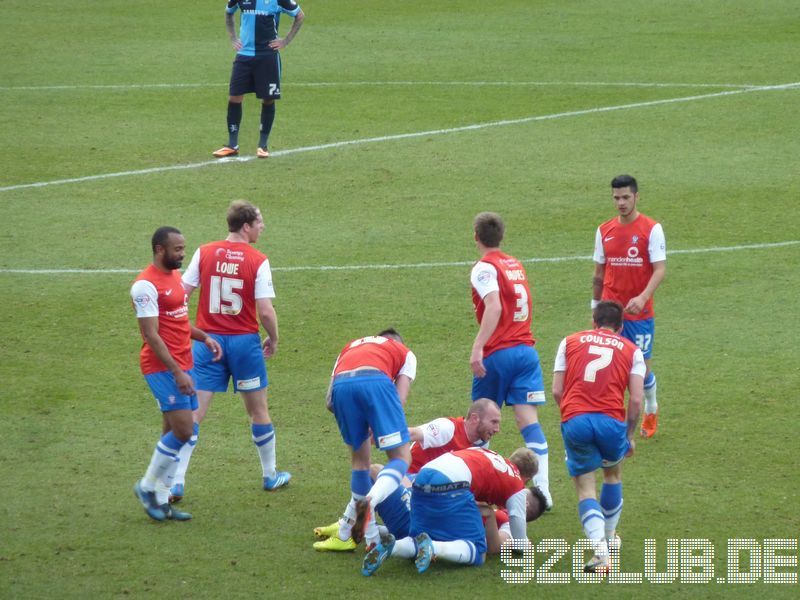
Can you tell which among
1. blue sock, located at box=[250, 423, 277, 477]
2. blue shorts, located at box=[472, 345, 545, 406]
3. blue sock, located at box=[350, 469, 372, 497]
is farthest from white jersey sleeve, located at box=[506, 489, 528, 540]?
blue sock, located at box=[250, 423, 277, 477]

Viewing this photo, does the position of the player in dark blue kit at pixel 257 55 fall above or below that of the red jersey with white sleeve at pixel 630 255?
above

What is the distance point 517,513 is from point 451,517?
49cm

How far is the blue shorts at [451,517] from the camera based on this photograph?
8219 millimetres

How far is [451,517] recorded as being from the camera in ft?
26.9

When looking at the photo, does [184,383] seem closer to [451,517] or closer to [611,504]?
[451,517]

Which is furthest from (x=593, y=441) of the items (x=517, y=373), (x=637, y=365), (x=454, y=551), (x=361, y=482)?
(x=361, y=482)

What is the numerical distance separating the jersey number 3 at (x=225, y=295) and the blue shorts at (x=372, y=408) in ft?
4.24

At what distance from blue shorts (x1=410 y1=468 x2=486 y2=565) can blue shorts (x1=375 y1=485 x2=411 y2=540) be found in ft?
0.69

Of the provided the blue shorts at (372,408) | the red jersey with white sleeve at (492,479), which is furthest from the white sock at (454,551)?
the blue shorts at (372,408)

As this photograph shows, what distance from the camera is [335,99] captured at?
23.1 m

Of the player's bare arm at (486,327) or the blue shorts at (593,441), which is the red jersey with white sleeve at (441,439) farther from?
the blue shorts at (593,441)

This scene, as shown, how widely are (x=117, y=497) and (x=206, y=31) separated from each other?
21.2m

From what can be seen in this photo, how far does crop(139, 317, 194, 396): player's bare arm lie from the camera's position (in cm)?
875

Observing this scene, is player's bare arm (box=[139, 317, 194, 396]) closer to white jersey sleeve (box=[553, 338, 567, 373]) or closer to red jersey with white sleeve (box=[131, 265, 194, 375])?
red jersey with white sleeve (box=[131, 265, 194, 375])
